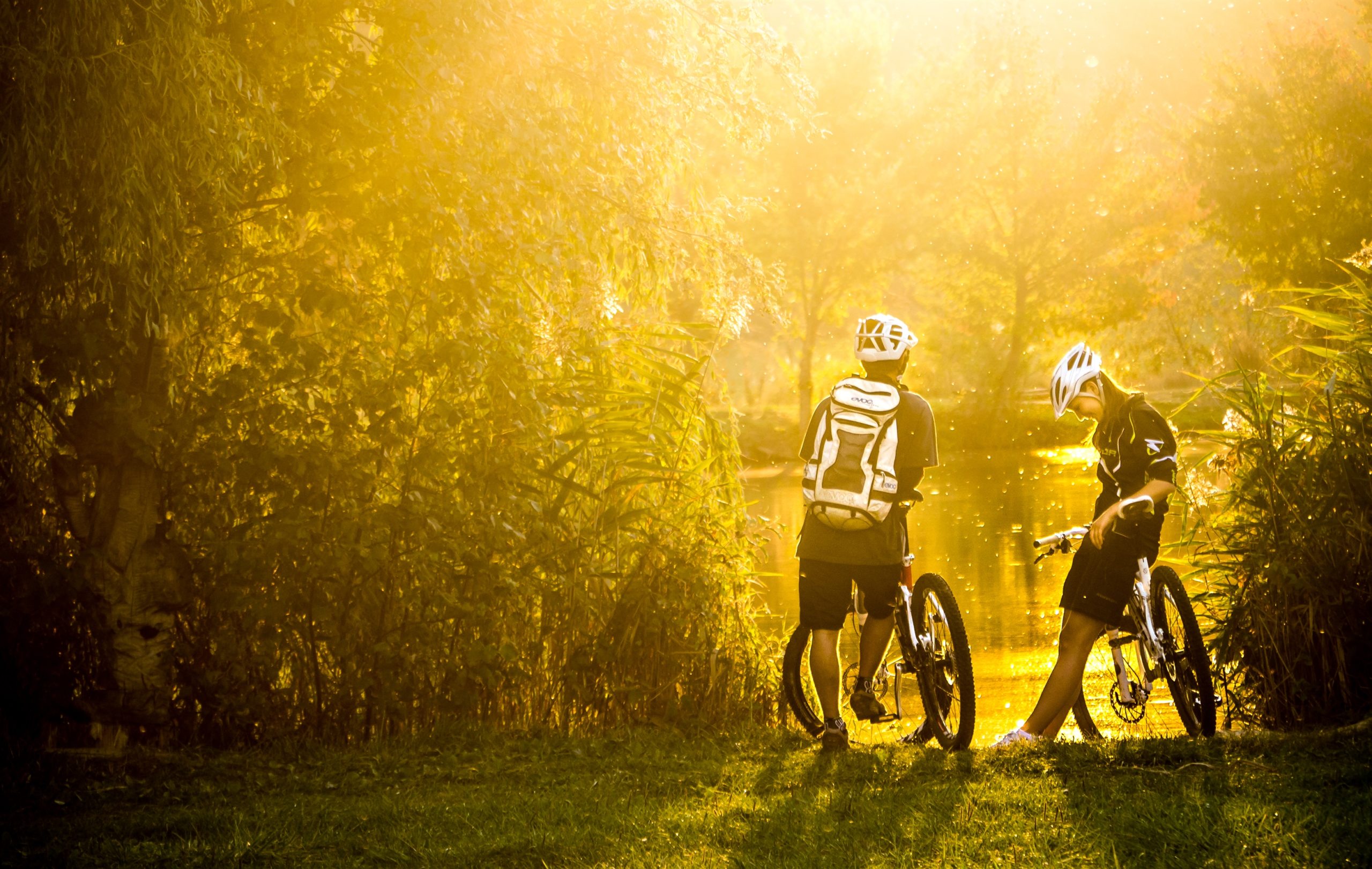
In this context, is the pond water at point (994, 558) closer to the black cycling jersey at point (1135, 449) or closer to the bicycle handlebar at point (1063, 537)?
the bicycle handlebar at point (1063, 537)

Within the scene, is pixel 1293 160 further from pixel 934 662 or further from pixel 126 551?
pixel 126 551

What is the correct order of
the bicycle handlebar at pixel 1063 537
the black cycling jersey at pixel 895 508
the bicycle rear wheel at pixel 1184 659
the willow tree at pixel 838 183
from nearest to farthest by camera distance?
the bicycle rear wheel at pixel 1184 659
the black cycling jersey at pixel 895 508
the bicycle handlebar at pixel 1063 537
the willow tree at pixel 838 183

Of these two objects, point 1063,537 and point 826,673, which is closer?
point 826,673

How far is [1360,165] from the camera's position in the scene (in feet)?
81.3

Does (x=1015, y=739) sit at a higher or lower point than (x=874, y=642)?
lower

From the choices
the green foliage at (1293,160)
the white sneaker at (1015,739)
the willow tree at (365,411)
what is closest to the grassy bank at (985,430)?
the green foliage at (1293,160)

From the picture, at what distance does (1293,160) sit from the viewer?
87.3 feet

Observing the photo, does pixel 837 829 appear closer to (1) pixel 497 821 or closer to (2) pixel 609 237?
(1) pixel 497 821

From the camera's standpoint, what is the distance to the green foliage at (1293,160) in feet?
82.2

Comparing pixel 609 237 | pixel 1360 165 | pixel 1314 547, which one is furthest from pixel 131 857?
pixel 1360 165

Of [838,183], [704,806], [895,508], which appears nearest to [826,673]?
[895,508]

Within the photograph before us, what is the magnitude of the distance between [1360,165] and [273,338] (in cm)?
2396

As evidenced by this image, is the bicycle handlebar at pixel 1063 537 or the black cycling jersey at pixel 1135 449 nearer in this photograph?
the black cycling jersey at pixel 1135 449

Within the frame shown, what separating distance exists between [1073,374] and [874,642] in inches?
64.5
